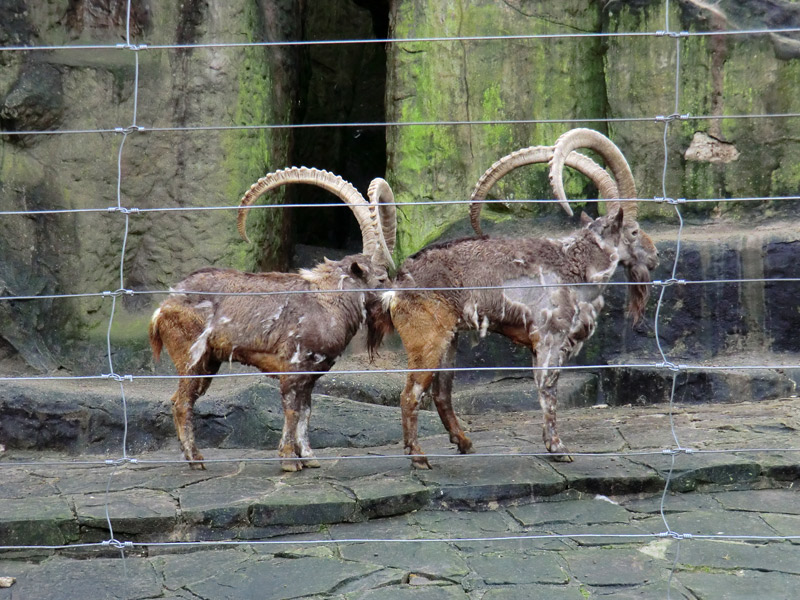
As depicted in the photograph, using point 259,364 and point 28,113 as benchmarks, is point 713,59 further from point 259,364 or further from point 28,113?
point 28,113

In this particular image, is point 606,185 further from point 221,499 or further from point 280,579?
point 280,579

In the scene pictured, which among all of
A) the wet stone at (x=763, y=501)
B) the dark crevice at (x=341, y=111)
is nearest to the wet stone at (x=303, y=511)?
the wet stone at (x=763, y=501)

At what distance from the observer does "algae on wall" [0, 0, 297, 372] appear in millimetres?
8180

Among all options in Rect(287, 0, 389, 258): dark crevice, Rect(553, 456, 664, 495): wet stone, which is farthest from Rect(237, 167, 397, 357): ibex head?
Rect(287, 0, 389, 258): dark crevice

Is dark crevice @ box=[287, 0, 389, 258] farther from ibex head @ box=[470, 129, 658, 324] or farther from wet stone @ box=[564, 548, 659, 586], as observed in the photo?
wet stone @ box=[564, 548, 659, 586]

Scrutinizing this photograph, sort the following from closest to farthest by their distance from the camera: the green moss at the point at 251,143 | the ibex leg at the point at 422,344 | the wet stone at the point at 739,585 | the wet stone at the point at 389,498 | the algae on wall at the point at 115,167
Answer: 1. the wet stone at the point at 739,585
2. the wet stone at the point at 389,498
3. the ibex leg at the point at 422,344
4. the algae on wall at the point at 115,167
5. the green moss at the point at 251,143

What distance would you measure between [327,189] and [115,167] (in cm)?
263

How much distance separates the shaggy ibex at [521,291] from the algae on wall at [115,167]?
2634 millimetres

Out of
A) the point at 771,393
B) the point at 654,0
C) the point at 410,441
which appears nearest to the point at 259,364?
the point at 410,441

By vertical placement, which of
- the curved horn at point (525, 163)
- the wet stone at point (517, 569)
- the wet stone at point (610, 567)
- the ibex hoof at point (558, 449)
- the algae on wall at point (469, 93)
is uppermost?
the algae on wall at point (469, 93)

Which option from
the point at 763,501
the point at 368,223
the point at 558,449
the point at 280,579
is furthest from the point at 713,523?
the point at 368,223

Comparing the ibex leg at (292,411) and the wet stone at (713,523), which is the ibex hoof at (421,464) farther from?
the wet stone at (713,523)

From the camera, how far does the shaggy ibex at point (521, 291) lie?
6.39 m

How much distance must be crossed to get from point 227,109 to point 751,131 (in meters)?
4.28
